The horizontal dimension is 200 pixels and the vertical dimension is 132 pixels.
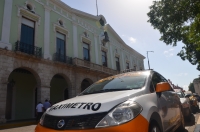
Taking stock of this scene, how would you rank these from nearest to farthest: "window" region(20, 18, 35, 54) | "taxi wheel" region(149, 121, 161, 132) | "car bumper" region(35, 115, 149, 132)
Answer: "car bumper" region(35, 115, 149, 132)
"taxi wheel" region(149, 121, 161, 132)
"window" region(20, 18, 35, 54)

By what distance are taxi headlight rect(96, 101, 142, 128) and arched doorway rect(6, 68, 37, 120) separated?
12.7 meters

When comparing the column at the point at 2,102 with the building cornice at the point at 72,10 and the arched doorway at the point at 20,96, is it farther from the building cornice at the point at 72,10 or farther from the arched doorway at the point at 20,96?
the building cornice at the point at 72,10

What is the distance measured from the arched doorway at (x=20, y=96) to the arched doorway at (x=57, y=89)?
228 cm

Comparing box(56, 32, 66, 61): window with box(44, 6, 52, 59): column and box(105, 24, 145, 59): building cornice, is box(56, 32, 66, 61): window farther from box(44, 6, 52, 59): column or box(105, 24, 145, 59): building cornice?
box(105, 24, 145, 59): building cornice

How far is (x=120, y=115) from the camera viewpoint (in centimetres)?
218

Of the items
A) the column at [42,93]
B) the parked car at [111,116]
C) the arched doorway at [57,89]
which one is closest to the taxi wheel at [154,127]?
the parked car at [111,116]

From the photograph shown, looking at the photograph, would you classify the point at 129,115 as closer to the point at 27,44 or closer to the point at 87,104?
the point at 87,104

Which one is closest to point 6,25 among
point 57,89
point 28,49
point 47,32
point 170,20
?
point 28,49

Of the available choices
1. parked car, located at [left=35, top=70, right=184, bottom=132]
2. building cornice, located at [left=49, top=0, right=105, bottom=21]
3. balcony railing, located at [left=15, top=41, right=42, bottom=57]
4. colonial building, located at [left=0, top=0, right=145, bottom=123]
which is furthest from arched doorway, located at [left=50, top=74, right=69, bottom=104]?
parked car, located at [left=35, top=70, right=184, bottom=132]

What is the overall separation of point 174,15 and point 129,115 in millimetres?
11228

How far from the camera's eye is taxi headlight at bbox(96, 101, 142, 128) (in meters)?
2.09

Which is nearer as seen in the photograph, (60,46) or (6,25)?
(6,25)

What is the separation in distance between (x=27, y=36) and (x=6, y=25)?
6.08 ft

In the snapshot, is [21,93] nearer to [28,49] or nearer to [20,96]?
[20,96]
